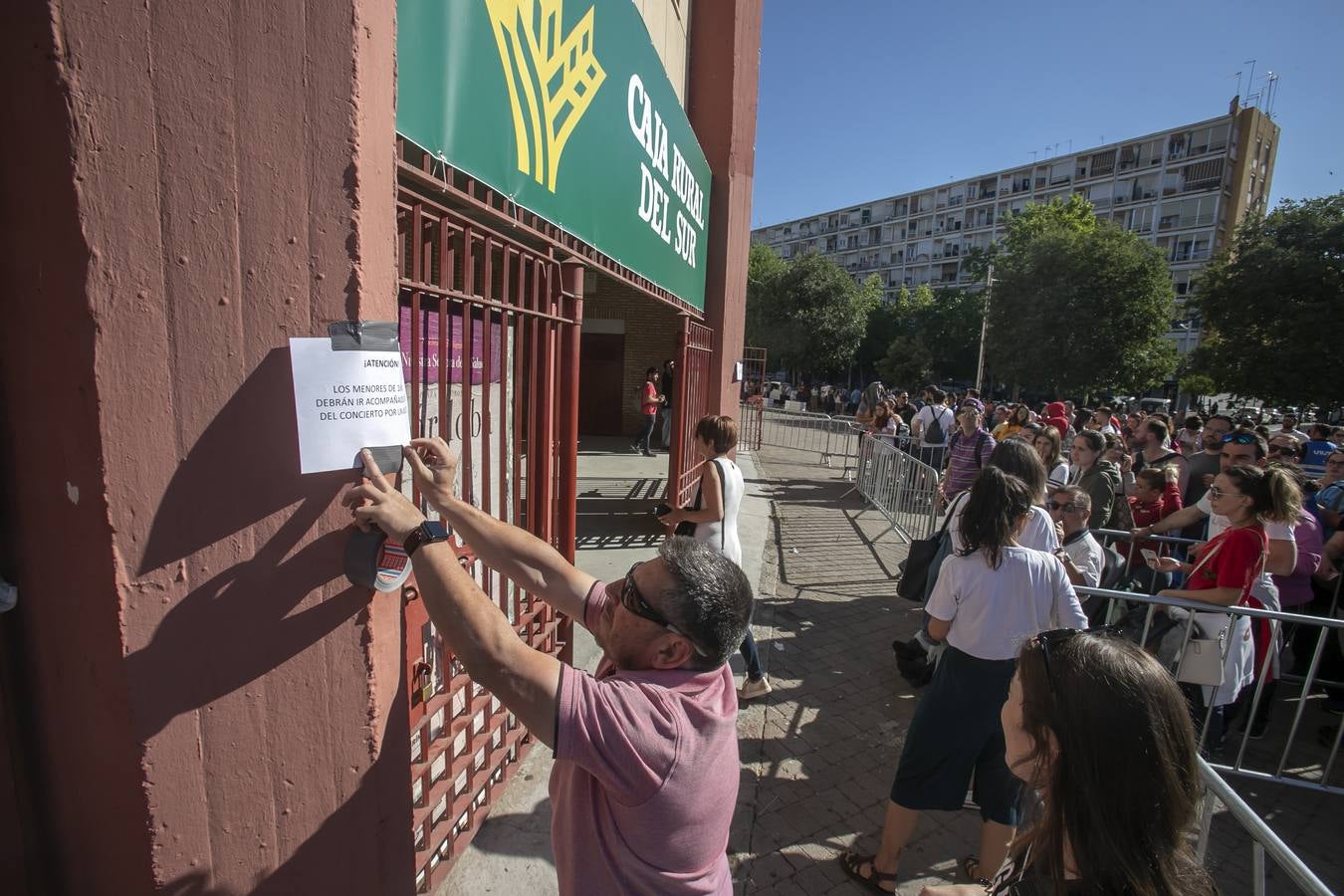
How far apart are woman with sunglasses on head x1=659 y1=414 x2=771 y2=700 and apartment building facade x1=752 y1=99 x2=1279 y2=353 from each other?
41.1 meters

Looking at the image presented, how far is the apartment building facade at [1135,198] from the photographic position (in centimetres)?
4912

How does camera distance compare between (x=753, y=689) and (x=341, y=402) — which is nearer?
(x=341, y=402)

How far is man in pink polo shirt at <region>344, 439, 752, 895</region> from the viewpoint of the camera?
1.26 m

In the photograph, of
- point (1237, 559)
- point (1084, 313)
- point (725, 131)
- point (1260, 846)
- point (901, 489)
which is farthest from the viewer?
point (1084, 313)

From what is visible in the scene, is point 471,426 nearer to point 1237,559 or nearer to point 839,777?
point 839,777

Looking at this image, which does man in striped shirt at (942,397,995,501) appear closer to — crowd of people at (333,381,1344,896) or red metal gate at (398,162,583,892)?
crowd of people at (333,381,1344,896)

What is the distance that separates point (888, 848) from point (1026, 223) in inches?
1391

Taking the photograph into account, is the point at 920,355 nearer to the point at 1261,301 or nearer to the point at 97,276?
the point at 1261,301

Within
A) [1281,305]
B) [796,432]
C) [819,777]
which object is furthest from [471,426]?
[1281,305]

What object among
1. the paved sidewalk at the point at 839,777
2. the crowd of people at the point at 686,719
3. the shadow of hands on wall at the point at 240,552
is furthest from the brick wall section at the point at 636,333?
the shadow of hands on wall at the point at 240,552

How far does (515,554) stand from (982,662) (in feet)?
6.34

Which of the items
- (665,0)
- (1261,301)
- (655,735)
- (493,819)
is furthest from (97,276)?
(1261,301)

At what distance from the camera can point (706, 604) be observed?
1406 millimetres

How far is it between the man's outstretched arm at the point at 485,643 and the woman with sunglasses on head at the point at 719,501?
247 cm
